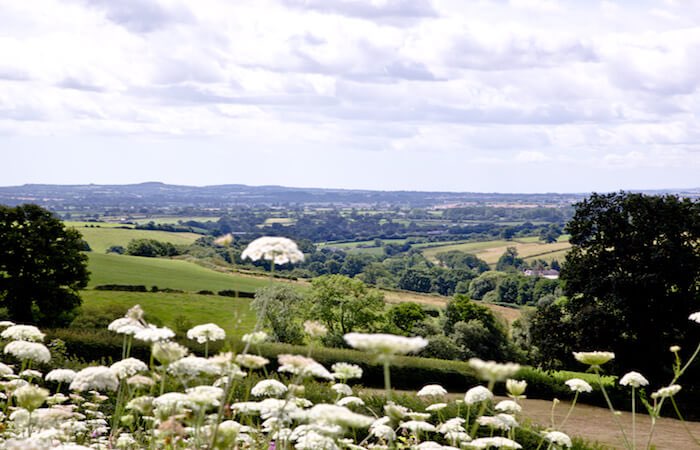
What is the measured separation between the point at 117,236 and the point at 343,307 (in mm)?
78088

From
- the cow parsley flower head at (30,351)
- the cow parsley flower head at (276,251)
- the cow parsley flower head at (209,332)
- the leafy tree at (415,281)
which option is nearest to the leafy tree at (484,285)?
the leafy tree at (415,281)

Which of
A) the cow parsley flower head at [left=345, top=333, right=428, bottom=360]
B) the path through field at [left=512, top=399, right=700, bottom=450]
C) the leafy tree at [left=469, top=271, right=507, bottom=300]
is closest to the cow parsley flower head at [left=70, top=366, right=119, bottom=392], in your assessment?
the cow parsley flower head at [left=345, top=333, right=428, bottom=360]

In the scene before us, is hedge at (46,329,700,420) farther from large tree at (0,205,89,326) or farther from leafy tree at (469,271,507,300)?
leafy tree at (469,271,507,300)

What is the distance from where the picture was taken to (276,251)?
3.53 meters

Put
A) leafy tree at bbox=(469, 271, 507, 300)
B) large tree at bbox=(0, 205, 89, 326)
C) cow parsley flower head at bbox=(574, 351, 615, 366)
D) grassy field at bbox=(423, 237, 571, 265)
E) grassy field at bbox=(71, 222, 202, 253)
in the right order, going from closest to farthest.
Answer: cow parsley flower head at bbox=(574, 351, 615, 366)
large tree at bbox=(0, 205, 89, 326)
leafy tree at bbox=(469, 271, 507, 300)
grassy field at bbox=(71, 222, 202, 253)
grassy field at bbox=(423, 237, 571, 265)

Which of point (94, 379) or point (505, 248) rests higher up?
point (94, 379)

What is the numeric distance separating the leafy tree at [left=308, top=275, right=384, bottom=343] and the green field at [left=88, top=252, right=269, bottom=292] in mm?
22566

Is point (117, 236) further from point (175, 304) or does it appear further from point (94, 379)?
point (94, 379)

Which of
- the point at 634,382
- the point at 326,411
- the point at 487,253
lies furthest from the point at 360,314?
the point at 487,253

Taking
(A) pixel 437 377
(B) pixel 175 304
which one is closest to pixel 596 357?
(A) pixel 437 377

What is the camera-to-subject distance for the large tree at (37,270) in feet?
130

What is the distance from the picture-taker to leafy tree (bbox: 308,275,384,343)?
44.5m

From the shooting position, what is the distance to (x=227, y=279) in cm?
7894

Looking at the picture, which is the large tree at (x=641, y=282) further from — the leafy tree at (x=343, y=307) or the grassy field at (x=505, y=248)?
the grassy field at (x=505, y=248)
